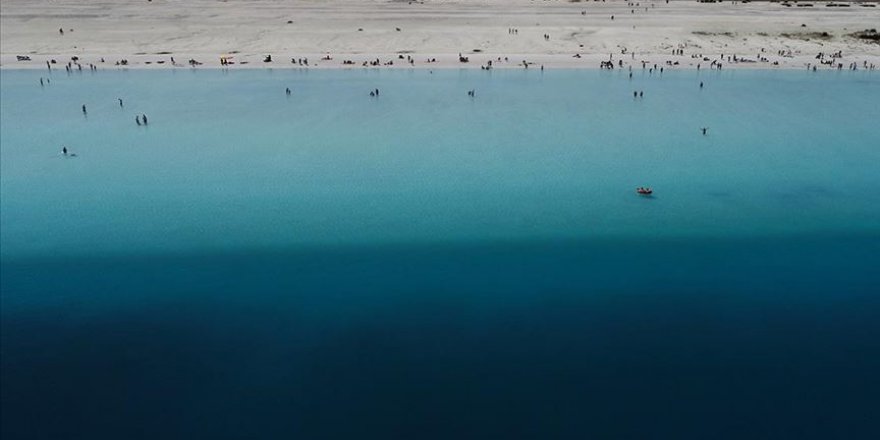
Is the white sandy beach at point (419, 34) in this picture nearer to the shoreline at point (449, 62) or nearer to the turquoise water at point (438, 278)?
the shoreline at point (449, 62)

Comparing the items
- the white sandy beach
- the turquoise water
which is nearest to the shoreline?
the white sandy beach

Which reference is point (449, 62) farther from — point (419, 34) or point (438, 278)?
point (438, 278)

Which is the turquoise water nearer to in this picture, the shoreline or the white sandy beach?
the shoreline

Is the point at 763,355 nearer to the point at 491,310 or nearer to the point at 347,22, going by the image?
the point at 491,310

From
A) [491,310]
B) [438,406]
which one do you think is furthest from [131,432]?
[491,310]

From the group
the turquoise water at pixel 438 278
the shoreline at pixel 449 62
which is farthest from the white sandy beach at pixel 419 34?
the turquoise water at pixel 438 278

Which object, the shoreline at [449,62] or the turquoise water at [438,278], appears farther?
the shoreline at [449,62]
